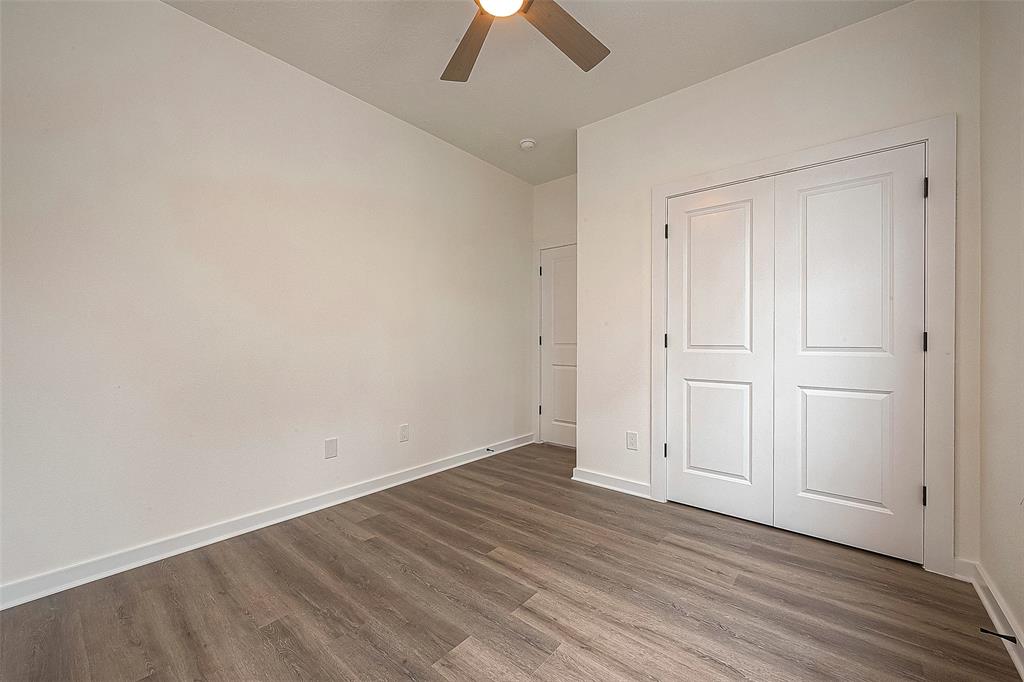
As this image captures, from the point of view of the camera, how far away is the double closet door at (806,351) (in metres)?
2.05

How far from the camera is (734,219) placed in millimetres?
2559

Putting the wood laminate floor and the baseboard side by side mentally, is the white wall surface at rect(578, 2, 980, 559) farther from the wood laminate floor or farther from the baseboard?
the baseboard

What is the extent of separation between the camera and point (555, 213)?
4.37 metres

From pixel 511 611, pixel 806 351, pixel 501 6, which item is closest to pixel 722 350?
pixel 806 351

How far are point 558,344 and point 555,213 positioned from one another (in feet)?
4.52

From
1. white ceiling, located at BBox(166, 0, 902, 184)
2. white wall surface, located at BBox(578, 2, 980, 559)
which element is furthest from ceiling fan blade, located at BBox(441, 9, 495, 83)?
white wall surface, located at BBox(578, 2, 980, 559)

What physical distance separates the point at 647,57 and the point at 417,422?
9.64 ft

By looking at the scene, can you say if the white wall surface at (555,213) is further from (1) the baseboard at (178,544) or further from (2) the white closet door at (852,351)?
(1) the baseboard at (178,544)

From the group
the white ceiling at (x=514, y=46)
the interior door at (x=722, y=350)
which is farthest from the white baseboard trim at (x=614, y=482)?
the white ceiling at (x=514, y=46)

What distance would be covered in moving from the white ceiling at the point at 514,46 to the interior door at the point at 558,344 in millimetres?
1504

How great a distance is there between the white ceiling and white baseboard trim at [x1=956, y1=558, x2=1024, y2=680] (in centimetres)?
267

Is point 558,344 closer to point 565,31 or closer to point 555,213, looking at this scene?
point 555,213

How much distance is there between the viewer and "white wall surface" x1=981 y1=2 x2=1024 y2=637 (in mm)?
1506

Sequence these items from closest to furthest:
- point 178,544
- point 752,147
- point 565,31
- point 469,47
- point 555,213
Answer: point 565,31 < point 469,47 < point 178,544 < point 752,147 < point 555,213
